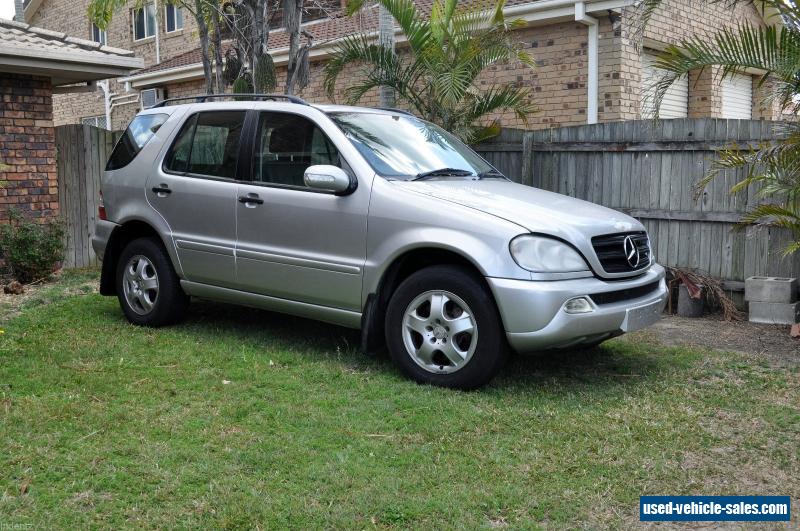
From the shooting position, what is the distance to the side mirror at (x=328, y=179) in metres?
5.47

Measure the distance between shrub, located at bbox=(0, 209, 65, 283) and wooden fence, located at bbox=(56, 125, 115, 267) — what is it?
964 millimetres

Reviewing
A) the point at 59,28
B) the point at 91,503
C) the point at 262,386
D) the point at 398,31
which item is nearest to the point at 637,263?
the point at 262,386

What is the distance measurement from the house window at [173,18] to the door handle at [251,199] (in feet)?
53.8

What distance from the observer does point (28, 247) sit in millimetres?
9328

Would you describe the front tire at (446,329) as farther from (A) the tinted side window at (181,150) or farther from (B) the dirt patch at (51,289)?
(B) the dirt patch at (51,289)

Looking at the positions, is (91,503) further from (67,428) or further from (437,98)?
(437,98)

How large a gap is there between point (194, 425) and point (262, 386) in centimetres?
83

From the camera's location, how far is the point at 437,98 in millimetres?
8875

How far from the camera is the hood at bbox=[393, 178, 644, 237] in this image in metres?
4.99

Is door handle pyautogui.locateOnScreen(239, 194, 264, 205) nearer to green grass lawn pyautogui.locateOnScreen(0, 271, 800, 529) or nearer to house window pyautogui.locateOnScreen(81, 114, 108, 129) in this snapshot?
green grass lawn pyautogui.locateOnScreen(0, 271, 800, 529)

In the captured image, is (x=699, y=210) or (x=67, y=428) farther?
(x=699, y=210)

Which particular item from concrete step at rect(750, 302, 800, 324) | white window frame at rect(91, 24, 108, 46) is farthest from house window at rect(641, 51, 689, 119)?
white window frame at rect(91, 24, 108, 46)

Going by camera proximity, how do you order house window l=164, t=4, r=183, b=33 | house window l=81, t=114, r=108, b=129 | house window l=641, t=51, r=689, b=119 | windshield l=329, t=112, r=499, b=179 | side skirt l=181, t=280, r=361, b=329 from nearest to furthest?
side skirt l=181, t=280, r=361, b=329
windshield l=329, t=112, r=499, b=179
house window l=641, t=51, r=689, b=119
house window l=164, t=4, r=183, b=33
house window l=81, t=114, r=108, b=129

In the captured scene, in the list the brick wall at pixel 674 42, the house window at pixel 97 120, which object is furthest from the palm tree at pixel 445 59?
the house window at pixel 97 120
